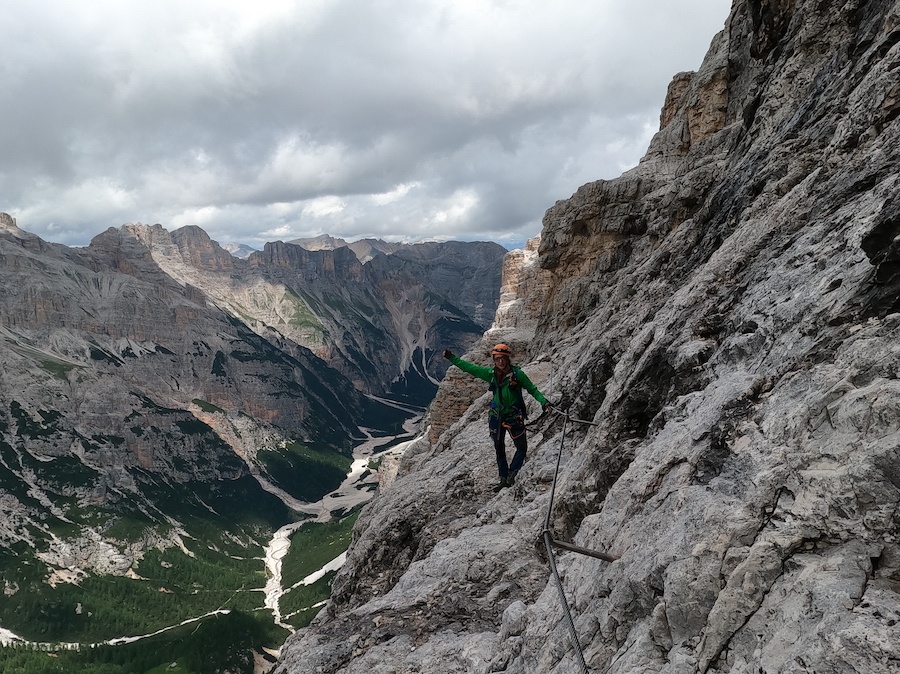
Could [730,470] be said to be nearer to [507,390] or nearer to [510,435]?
[507,390]

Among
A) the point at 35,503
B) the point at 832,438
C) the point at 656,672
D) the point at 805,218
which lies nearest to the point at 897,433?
the point at 832,438

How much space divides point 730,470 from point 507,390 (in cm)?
784

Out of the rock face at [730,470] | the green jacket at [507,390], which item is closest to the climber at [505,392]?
the green jacket at [507,390]

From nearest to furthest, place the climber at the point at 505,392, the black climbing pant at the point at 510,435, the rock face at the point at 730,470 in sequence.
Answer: the rock face at the point at 730,470
the climber at the point at 505,392
the black climbing pant at the point at 510,435

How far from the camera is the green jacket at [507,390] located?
14258 mm

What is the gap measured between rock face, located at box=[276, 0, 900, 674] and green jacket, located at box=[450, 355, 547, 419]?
2.00m

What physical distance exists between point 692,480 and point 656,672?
2841 millimetres

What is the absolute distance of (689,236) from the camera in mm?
20047

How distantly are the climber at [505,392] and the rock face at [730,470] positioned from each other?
5.44ft

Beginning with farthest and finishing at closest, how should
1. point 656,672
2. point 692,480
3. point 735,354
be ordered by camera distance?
1. point 735,354
2. point 692,480
3. point 656,672

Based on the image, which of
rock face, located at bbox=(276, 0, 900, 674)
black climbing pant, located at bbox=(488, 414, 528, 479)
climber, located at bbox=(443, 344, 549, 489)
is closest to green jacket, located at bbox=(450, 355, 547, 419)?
climber, located at bbox=(443, 344, 549, 489)

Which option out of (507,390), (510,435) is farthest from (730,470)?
(510,435)

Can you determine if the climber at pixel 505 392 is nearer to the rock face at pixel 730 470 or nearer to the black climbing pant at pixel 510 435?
the black climbing pant at pixel 510 435

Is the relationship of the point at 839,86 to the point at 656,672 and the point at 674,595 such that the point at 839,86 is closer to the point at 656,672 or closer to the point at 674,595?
the point at 674,595
